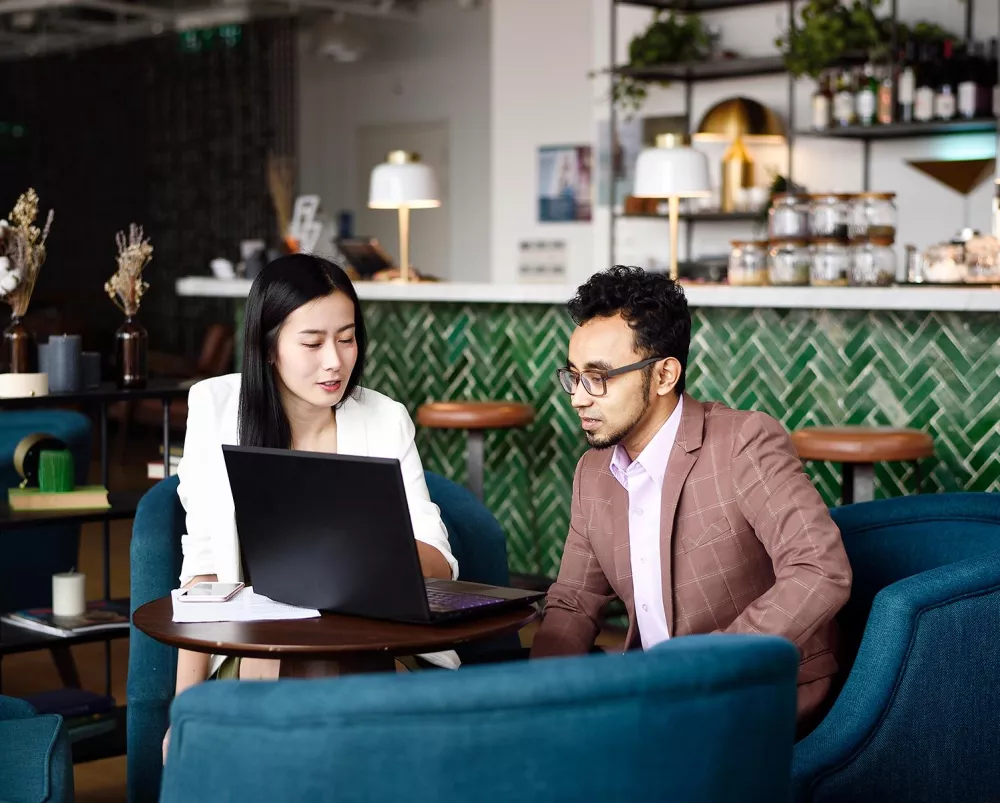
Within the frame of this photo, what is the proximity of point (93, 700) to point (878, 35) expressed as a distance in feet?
16.3

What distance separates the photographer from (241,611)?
2176 millimetres

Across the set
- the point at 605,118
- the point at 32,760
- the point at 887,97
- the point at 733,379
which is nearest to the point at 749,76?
the point at 605,118

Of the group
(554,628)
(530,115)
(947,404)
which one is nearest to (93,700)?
(554,628)

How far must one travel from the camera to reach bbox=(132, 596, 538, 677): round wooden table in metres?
1.97

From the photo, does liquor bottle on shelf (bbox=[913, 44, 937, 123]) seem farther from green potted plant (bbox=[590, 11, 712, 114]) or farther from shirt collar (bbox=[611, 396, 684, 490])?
shirt collar (bbox=[611, 396, 684, 490])

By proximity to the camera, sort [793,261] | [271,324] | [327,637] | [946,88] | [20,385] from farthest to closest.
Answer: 1. [946,88]
2. [793,261]
3. [20,385]
4. [271,324]
5. [327,637]

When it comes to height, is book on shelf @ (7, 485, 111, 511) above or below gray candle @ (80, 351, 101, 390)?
below

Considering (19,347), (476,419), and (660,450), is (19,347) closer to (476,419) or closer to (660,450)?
(476,419)

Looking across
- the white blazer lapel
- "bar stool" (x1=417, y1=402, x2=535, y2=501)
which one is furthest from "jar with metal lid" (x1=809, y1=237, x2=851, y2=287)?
the white blazer lapel

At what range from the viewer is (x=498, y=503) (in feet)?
18.7

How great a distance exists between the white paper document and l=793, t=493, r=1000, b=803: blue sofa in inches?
30.9

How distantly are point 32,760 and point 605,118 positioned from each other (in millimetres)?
6821

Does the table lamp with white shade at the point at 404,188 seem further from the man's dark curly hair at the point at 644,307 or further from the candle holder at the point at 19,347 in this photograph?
the man's dark curly hair at the point at 644,307

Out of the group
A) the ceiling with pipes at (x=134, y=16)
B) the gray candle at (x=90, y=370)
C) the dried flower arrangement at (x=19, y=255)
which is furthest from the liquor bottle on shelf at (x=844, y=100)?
the dried flower arrangement at (x=19, y=255)
